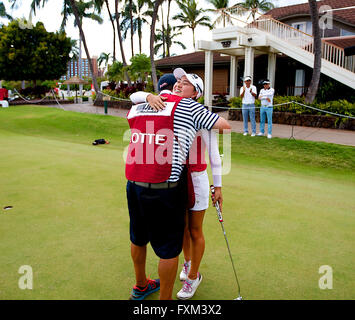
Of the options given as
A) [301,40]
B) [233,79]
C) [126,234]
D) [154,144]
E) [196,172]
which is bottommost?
[126,234]

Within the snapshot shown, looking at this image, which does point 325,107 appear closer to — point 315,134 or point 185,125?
point 315,134

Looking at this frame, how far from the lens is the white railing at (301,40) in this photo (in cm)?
1655

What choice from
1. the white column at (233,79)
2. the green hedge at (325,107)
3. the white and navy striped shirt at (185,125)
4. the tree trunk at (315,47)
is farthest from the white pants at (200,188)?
the white column at (233,79)

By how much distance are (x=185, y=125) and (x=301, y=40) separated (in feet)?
58.2

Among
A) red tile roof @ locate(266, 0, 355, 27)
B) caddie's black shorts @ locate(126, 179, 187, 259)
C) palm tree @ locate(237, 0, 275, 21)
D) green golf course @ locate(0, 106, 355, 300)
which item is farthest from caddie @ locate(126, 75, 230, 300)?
palm tree @ locate(237, 0, 275, 21)

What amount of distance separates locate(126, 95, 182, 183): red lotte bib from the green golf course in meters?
1.07

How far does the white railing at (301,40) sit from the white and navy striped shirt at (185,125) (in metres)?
15.9

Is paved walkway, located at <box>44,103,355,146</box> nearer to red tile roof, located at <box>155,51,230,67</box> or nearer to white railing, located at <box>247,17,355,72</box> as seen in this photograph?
white railing, located at <box>247,17,355,72</box>

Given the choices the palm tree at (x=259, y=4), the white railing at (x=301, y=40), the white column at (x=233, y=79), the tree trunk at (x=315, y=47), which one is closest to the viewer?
the tree trunk at (x=315, y=47)

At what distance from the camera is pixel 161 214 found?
2.47m

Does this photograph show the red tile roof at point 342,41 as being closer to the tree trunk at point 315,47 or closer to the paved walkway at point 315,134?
the tree trunk at point 315,47

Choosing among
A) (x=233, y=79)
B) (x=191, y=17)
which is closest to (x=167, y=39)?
(x=191, y=17)

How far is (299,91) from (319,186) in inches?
710
